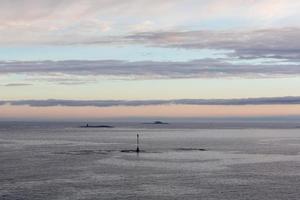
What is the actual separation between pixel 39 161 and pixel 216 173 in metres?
43.8

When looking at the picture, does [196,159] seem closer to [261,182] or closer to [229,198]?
[261,182]

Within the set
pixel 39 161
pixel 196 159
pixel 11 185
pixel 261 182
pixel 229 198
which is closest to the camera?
pixel 229 198

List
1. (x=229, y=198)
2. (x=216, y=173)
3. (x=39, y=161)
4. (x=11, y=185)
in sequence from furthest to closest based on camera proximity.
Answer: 1. (x=39, y=161)
2. (x=216, y=173)
3. (x=11, y=185)
4. (x=229, y=198)

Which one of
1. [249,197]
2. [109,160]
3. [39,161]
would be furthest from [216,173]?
[39,161]

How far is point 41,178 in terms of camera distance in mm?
86750

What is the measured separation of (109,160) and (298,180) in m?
51.7

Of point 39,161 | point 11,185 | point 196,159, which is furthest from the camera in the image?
point 196,159

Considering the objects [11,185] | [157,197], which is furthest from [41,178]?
[157,197]

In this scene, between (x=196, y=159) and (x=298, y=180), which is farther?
(x=196, y=159)

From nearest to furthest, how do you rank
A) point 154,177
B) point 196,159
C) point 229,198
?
point 229,198 < point 154,177 < point 196,159

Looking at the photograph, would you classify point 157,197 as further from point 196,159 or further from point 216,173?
point 196,159

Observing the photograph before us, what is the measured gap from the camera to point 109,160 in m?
124

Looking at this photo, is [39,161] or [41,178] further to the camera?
[39,161]

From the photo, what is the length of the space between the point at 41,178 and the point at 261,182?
36.8m
